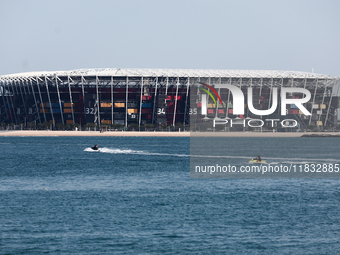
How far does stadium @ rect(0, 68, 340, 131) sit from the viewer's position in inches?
6555

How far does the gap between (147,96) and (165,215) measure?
136 m

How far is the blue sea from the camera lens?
93.0 feet

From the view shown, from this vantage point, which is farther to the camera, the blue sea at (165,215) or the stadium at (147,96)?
the stadium at (147,96)

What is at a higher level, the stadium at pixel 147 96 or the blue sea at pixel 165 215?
the blue sea at pixel 165 215

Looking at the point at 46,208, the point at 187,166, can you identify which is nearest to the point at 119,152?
the point at 187,166

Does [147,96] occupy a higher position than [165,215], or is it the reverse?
[165,215]

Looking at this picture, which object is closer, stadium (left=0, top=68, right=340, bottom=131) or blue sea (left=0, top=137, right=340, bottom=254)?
blue sea (left=0, top=137, right=340, bottom=254)

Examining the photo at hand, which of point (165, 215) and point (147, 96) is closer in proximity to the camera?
point (165, 215)

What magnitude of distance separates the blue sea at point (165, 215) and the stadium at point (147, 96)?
110263 millimetres

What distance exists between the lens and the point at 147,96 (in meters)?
171

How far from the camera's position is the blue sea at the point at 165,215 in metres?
28.4

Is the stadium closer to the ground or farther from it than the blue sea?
closer to the ground

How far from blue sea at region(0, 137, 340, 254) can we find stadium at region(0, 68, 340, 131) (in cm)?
→ 11026

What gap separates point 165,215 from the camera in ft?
117
